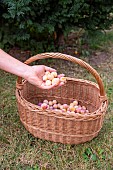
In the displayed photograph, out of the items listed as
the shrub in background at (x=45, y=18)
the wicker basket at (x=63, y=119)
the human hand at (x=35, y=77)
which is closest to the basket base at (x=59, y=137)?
the wicker basket at (x=63, y=119)

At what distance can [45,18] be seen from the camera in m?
2.99

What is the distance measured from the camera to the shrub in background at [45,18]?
9.34 feet

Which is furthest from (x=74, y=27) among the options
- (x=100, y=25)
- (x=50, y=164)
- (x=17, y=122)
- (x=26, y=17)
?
(x=50, y=164)

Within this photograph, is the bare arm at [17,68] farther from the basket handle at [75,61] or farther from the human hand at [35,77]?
the basket handle at [75,61]

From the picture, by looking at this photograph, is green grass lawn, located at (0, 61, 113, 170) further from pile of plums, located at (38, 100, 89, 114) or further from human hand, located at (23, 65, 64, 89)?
human hand, located at (23, 65, 64, 89)

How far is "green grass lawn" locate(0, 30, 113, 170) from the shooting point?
200cm

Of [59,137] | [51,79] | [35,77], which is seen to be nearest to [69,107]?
[59,137]

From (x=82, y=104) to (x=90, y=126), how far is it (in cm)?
46

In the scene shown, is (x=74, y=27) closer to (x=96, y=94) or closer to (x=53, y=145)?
(x=96, y=94)

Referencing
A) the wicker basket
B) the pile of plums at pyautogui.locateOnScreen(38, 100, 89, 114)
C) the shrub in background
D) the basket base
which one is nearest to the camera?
the wicker basket

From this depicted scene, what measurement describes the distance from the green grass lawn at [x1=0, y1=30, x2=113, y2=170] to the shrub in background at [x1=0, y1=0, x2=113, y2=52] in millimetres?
994

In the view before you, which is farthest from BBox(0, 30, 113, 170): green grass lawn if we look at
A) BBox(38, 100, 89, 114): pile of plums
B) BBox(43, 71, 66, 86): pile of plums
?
BBox(43, 71, 66, 86): pile of plums

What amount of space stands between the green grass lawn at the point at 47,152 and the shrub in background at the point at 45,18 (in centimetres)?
99

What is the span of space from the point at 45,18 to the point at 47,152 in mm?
1426
